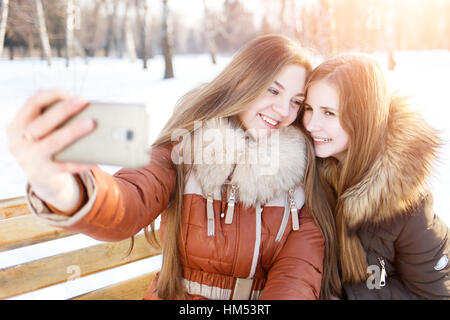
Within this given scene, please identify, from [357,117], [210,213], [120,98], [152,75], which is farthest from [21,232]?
[152,75]

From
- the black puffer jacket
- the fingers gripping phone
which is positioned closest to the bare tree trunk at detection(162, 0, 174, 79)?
the black puffer jacket

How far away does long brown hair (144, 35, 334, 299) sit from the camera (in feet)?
4.84

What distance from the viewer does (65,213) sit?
0.81m

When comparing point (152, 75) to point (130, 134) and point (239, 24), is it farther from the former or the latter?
point (239, 24)

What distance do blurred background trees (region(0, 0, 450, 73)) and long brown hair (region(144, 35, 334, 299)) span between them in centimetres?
41

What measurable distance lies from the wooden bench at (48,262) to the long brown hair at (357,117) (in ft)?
3.70

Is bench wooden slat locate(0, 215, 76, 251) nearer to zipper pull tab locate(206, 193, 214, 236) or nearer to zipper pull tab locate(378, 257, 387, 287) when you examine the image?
zipper pull tab locate(206, 193, 214, 236)

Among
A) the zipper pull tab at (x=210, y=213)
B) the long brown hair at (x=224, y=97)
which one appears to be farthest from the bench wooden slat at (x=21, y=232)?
the zipper pull tab at (x=210, y=213)

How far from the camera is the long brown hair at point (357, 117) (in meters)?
1.53

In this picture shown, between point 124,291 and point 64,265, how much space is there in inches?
14.2

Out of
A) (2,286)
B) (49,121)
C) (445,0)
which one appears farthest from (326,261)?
(445,0)

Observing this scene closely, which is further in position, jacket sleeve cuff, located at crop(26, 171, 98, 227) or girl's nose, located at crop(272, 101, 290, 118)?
girl's nose, located at crop(272, 101, 290, 118)

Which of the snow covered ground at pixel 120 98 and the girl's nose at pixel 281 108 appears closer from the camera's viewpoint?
the girl's nose at pixel 281 108

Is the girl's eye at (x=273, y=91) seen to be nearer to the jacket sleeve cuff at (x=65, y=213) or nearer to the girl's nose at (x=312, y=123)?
the girl's nose at (x=312, y=123)
